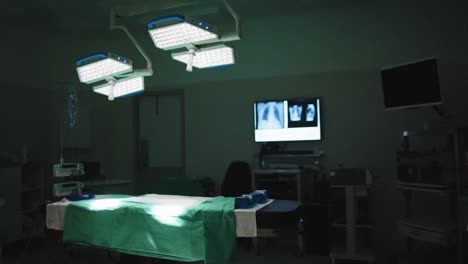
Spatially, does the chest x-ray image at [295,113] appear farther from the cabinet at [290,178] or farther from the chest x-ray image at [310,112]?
the cabinet at [290,178]

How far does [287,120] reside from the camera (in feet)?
14.1

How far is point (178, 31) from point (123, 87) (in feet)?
3.21

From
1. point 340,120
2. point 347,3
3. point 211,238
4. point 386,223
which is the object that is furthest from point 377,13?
point 211,238

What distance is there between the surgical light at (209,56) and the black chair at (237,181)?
1935 mm

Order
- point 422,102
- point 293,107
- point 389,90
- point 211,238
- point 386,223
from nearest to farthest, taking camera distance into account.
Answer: point 211,238 < point 422,102 < point 389,90 < point 386,223 < point 293,107

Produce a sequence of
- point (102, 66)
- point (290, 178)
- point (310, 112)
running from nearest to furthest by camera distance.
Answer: point (102, 66) < point (290, 178) < point (310, 112)

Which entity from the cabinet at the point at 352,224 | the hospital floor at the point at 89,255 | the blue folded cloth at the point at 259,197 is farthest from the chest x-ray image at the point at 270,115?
the blue folded cloth at the point at 259,197

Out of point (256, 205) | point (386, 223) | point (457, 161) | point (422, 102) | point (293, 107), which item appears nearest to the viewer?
point (256, 205)

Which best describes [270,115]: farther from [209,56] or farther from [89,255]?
[89,255]

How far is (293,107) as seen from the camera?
4289mm

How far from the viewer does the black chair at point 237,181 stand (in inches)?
165

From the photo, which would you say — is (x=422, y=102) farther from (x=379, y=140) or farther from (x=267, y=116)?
(x=267, y=116)

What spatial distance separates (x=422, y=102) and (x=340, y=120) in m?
1.01

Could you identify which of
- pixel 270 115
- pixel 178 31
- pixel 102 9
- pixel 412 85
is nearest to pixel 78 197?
pixel 178 31
